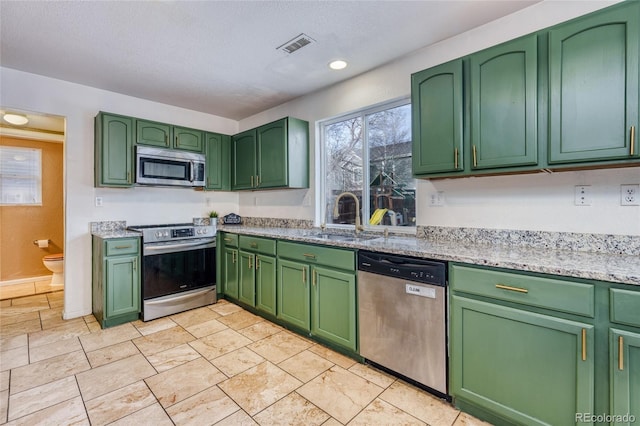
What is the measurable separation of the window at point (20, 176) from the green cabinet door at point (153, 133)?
2.39 meters

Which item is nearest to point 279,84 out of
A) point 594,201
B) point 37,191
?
point 594,201

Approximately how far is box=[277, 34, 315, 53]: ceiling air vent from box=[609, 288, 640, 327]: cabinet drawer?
7.78 ft

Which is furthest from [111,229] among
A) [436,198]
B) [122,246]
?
[436,198]

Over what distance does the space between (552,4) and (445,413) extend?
2576 mm

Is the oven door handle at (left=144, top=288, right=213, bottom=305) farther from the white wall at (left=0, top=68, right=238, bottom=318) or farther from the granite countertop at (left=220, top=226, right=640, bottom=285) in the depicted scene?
the granite countertop at (left=220, top=226, right=640, bottom=285)

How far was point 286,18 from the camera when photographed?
2.02m

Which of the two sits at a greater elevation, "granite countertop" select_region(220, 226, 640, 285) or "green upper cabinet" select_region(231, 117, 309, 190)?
"green upper cabinet" select_region(231, 117, 309, 190)

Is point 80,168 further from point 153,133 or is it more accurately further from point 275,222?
point 275,222

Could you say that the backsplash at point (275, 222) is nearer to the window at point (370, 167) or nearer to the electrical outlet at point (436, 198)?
the window at point (370, 167)

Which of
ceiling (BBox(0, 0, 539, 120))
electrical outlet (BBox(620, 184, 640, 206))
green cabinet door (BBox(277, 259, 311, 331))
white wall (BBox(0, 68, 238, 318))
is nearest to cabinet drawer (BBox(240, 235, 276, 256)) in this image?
green cabinet door (BBox(277, 259, 311, 331))

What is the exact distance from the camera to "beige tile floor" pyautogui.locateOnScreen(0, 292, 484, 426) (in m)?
1.63

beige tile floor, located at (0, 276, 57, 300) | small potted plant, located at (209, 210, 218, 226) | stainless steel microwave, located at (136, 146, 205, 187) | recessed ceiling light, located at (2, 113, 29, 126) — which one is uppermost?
recessed ceiling light, located at (2, 113, 29, 126)

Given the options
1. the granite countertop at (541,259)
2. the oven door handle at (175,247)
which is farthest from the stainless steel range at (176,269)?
the granite countertop at (541,259)

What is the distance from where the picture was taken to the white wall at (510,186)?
1680mm
